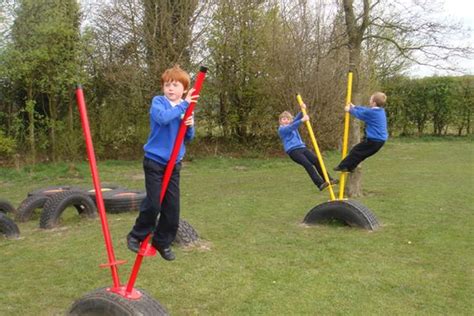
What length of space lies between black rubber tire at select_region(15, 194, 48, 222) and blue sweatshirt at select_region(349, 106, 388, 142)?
5.87 meters

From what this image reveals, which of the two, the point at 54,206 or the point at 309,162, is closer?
the point at 54,206

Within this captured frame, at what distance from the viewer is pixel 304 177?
1441cm

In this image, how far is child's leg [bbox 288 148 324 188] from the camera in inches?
341

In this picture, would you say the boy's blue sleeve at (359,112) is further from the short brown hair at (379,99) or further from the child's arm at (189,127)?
the child's arm at (189,127)

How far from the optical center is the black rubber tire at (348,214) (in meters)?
7.68

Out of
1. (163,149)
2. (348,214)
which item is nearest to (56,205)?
(348,214)

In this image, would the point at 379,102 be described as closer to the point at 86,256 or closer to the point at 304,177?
the point at 86,256

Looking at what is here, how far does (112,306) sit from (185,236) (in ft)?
9.54

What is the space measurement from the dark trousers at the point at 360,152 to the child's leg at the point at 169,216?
451 cm

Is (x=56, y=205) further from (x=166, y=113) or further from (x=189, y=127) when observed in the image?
(x=166, y=113)

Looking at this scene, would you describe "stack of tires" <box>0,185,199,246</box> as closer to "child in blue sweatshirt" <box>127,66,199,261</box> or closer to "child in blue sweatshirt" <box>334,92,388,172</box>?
"child in blue sweatshirt" <box>334,92,388,172</box>

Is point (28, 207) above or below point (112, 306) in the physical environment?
below

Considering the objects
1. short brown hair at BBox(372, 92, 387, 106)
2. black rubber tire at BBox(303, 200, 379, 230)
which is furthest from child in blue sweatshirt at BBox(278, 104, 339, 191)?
short brown hair at BBox(372, 92, 387, 106)

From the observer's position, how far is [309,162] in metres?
8.84
